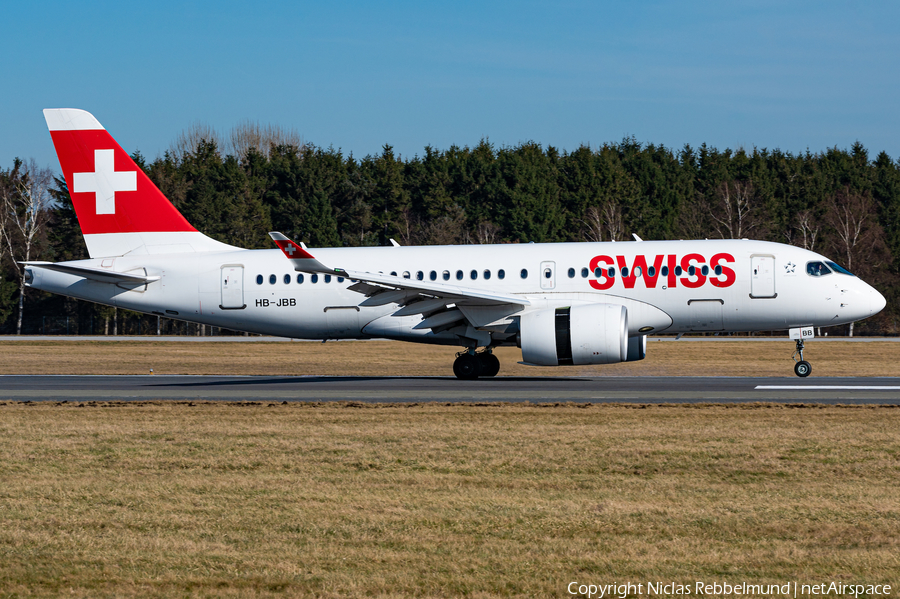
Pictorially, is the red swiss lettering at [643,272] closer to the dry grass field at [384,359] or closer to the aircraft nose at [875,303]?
the dry grass field at [384,359]

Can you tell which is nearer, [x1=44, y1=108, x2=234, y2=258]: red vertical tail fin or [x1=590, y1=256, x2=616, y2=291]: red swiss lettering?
[x1=590, y1=256, x2=616, y2=291]: red swiss lettering

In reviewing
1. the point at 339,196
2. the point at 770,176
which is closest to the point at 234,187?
the point at 339,196

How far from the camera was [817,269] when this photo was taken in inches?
977

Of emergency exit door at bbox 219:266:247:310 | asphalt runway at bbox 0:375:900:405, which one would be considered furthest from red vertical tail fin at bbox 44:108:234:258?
asphalt runway at bbox 0:375:900:405

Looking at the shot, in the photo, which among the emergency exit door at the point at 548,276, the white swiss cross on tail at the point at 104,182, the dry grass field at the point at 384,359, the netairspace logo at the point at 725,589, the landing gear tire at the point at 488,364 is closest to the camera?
the netairspace logo at the point at 725,589

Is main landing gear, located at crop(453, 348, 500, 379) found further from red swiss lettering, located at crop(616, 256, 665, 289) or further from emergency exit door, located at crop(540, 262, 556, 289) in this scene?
red swiss lettering, located at crop(616, 256, 665, 289)

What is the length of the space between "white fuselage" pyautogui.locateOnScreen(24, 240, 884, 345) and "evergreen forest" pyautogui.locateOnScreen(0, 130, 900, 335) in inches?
1762

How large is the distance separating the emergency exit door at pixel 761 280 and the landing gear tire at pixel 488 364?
7.22m

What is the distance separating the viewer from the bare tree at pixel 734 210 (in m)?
78.4

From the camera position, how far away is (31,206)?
3027 inches

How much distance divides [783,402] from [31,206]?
71840 millimetres

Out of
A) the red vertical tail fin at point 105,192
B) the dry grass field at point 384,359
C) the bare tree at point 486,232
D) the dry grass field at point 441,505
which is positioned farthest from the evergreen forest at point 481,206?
the dry grass field at point 441,505

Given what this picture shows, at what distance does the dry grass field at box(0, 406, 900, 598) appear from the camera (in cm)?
674

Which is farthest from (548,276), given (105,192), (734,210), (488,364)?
(734,210)
